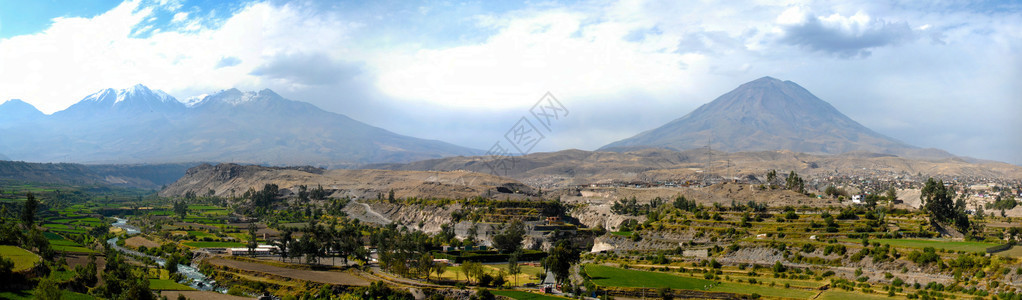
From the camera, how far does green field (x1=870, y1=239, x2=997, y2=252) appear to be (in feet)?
175

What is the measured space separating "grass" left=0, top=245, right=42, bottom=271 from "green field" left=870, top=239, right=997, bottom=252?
2532 inches

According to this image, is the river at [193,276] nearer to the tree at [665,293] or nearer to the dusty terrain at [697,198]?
the tree at [665,293]

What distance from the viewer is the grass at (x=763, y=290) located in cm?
4884

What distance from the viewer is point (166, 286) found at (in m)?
56.8

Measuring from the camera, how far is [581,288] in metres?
55.5

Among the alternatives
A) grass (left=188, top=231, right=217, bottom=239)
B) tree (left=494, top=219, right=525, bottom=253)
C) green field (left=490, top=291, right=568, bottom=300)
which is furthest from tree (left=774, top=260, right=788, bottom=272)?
grass (left=188, top=231, right=217, bottom=239)

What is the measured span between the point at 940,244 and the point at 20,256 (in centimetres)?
7085

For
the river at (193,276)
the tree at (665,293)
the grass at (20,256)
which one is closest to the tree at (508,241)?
the tree at (665,293)

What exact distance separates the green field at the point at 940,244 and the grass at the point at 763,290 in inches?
484

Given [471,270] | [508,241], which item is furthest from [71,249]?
[508,241]

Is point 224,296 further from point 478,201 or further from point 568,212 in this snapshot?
point 568,212

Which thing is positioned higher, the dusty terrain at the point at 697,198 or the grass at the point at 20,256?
the dusty terrain at the point at 697,198

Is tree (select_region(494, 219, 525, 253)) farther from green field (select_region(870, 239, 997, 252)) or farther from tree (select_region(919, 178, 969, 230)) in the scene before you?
tree (select_region(919, 178, 969, 230))

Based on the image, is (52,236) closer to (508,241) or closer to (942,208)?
(508,241)
